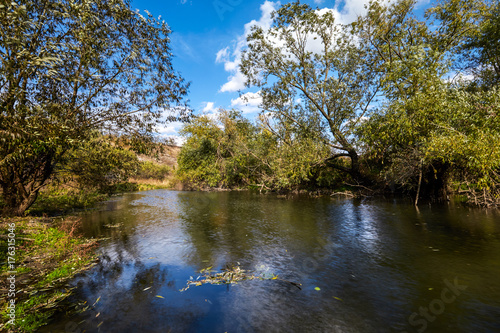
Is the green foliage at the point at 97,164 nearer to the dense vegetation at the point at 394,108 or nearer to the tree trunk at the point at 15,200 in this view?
the tree trunk at the point at 15,200

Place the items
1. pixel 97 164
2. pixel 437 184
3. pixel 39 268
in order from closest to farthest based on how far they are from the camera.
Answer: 1. pixel 39 268
2. pixel 97 164
3. pixel 437 184

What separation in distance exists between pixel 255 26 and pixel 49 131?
78.7 feet

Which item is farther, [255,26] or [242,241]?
[255,26]

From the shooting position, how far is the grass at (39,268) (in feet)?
15.9

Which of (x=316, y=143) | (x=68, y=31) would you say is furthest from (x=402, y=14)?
(x=68, y=31)

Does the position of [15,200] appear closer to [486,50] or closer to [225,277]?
[225,277]

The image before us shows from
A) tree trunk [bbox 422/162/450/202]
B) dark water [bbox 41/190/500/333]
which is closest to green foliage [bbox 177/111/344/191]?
tree trunk [bbox 422/162/450/202]

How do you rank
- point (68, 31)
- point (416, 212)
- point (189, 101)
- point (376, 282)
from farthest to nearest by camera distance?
1. point (416, 212)
2. point (189, 101)
3. point (68, 31)
4. point (376, 282)

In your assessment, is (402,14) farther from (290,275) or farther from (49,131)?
(49,131)

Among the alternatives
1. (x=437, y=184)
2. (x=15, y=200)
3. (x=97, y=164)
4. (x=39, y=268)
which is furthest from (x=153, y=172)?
(x=437, y=184)

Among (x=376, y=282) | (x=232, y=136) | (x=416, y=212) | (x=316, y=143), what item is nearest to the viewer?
(x=376, y=282)

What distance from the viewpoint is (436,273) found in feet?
22.3

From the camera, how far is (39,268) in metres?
7.21

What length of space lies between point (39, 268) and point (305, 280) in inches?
307
